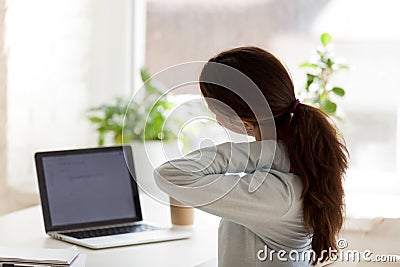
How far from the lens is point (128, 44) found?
10.9 feet

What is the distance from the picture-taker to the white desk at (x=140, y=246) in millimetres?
1751

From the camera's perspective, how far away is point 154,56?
3.31 metres

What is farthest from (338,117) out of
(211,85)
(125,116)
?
(211,85)

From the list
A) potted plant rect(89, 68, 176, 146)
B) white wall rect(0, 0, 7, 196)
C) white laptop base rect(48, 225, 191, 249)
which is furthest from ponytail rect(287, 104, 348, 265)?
white wall rect(0, 0, 7, 196)

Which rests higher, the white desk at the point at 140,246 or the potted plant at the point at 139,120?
the potted plant at the point at 139,120

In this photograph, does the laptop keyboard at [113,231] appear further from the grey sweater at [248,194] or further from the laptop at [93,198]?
the grey sweater at [248,194]

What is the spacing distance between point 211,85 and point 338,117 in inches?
45.3

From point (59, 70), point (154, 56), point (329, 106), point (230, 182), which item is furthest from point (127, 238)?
point (154, 56)

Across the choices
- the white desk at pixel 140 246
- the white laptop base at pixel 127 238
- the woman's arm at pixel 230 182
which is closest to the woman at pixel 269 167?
the woman's arm at pixel 230 182

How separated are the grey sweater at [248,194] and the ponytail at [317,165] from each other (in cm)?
2

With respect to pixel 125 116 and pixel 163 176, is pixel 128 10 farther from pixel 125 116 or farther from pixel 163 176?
pixel 163 176

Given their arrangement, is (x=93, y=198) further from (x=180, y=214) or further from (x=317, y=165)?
(x=317, y=165)

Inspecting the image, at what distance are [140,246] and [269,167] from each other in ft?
1.59

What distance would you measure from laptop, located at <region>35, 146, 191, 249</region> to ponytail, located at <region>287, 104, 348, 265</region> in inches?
20.6
